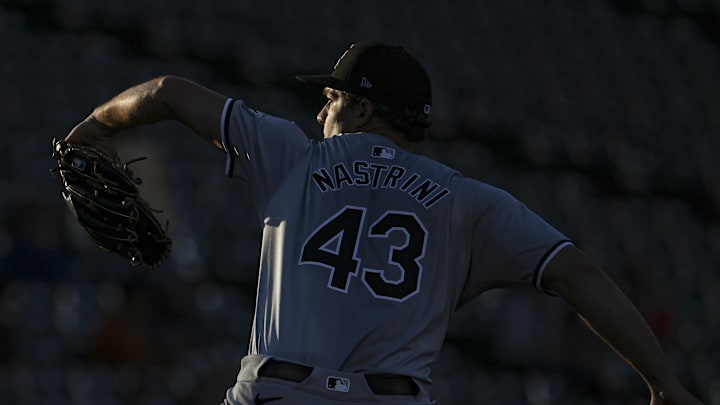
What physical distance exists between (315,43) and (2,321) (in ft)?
14.0

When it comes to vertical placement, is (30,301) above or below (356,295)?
below

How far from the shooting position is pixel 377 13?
10727 millimetres

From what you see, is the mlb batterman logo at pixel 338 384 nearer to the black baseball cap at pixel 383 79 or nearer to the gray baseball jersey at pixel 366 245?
the gray baseball jersey at pixel 366 245

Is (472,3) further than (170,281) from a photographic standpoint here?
Yes

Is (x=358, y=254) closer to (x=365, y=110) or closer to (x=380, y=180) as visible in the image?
(x=380, y=180)

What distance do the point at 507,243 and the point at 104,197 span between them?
97 centimetres

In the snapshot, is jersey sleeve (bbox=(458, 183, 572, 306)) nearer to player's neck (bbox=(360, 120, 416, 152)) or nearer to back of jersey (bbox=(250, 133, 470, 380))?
back of jersey (bbox=(250, 133, 470, 380))

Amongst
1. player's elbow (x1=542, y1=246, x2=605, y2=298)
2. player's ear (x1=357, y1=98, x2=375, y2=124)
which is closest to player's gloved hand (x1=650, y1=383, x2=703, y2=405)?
player's elbow (x1=542, y1=246, x2=605, y2=298)

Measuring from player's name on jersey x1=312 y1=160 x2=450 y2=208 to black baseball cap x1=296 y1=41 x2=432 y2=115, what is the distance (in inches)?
8.2

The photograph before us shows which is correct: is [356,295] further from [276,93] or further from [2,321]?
[276,93]

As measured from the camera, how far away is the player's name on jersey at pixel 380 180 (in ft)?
8.71

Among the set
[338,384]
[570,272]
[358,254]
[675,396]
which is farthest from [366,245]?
[675,396]

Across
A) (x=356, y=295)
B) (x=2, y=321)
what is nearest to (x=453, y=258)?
(x=356, y=295)

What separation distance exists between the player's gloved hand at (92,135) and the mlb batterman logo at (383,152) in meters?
0.65
